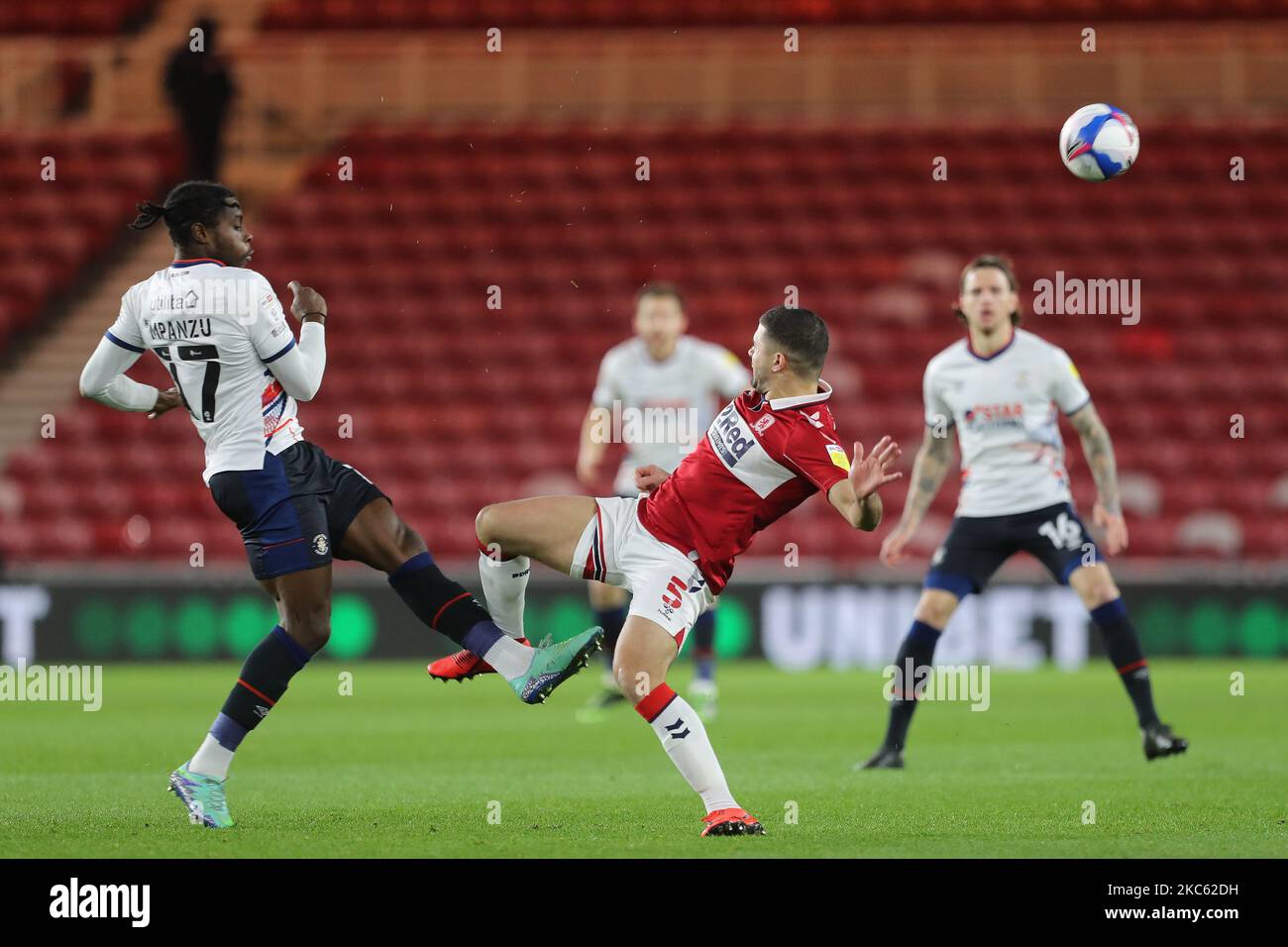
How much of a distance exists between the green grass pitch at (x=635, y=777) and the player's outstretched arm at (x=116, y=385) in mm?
1423

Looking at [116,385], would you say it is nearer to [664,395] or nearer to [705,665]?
[664,395]

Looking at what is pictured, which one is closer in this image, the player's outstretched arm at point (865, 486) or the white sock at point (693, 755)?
the player's outstretched arm at point (865, 486)

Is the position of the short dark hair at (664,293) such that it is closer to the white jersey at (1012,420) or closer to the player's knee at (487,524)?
the white jersey at (1012,420)

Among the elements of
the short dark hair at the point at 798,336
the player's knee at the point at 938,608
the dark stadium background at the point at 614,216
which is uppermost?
the dark stadium background at the point at 614,216

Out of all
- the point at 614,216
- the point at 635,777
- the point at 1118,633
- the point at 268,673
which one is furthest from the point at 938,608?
the point at 614,216

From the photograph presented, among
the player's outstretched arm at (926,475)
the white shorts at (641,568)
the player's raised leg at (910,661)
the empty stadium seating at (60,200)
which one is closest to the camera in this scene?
the white shorts at (641,568)

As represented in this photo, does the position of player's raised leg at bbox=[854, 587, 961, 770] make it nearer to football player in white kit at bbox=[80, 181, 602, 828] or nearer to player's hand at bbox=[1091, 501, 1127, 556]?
player's hand at bbox=[1091, 501, 1127, 556]

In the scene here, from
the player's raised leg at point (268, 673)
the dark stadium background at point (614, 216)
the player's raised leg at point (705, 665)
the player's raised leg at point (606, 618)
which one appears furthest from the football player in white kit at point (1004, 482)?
the dark stadium background at point (614, 216)

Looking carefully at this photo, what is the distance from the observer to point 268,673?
19.5 ft

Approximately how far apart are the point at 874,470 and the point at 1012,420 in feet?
9.14

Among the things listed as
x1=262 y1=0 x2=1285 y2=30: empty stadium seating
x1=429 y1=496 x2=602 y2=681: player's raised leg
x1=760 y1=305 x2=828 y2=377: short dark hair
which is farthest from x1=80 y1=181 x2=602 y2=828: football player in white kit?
x1=262 y1=0 x2=1285 y2=30: empty stadium seating

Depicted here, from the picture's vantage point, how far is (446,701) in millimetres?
11453

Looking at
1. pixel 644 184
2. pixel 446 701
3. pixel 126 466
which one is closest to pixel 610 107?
pixel 644 184

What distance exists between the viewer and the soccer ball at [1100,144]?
7.88m
